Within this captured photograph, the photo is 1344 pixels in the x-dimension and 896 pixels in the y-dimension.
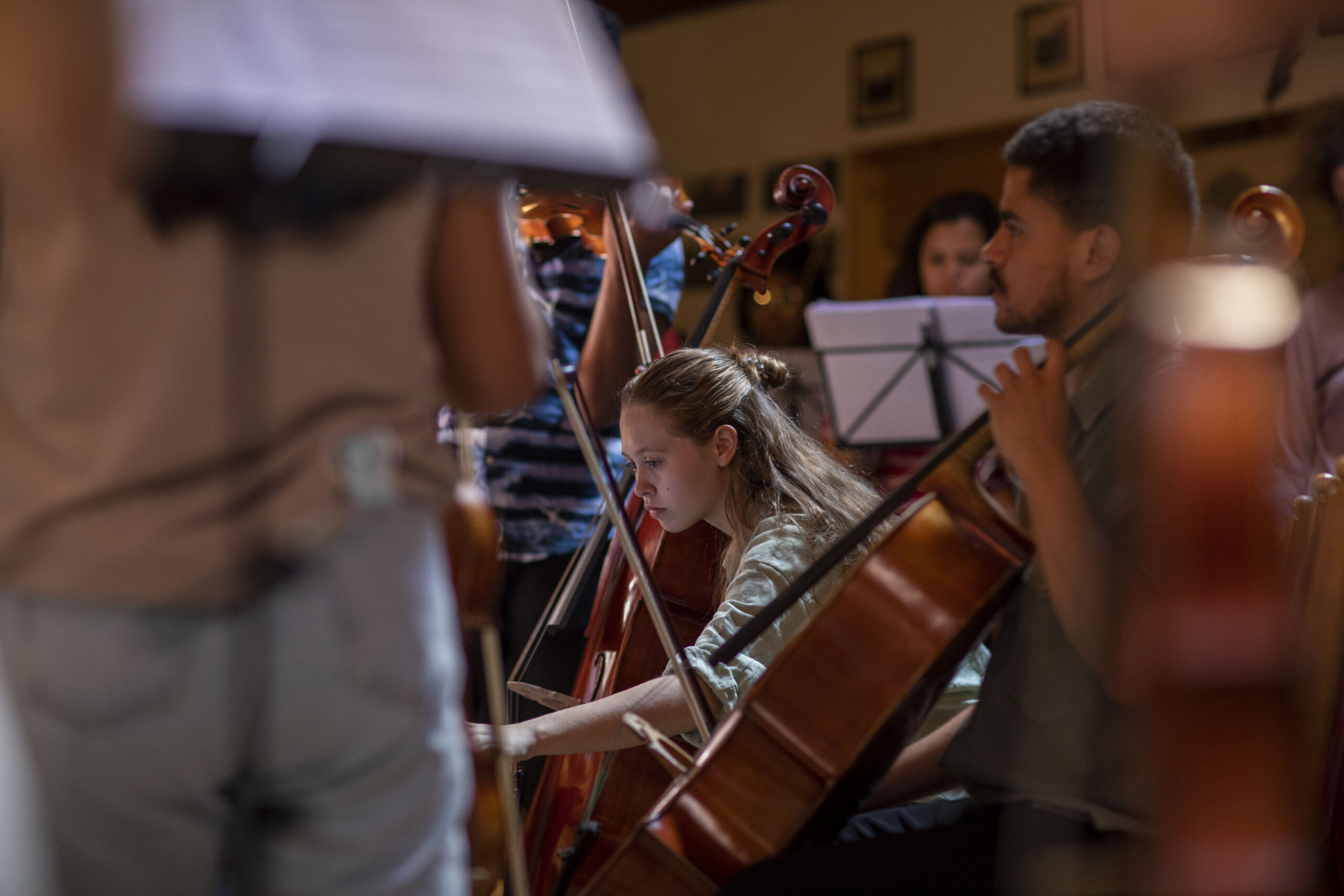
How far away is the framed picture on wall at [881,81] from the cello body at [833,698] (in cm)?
411

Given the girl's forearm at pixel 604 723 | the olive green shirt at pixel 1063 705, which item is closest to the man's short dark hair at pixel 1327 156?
the olive green shirt at pixel 1063 705

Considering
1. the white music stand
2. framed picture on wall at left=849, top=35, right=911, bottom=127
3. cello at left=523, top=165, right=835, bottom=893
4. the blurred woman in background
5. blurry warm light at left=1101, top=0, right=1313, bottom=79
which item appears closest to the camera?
blurry warm light at left=1101, top=0, right=1313, bottom=79

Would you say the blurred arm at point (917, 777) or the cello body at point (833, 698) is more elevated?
the cello body at point (833, 698)

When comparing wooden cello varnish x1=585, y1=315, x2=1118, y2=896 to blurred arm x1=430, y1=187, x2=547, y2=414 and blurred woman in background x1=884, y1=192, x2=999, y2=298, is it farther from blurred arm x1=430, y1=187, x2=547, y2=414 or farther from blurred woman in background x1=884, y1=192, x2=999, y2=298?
blurred woman in background x1=884, y1=192, x2=999, y2=298

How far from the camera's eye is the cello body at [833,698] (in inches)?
44.8

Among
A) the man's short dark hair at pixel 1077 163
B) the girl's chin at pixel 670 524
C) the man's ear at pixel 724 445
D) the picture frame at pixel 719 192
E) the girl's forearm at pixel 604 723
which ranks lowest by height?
the girl's forearm at pixel 604 723

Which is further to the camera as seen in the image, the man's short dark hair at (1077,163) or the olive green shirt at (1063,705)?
the man's short dark hair at (1077,163)

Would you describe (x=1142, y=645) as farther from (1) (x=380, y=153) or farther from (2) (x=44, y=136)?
(2) (x=44, y=136)

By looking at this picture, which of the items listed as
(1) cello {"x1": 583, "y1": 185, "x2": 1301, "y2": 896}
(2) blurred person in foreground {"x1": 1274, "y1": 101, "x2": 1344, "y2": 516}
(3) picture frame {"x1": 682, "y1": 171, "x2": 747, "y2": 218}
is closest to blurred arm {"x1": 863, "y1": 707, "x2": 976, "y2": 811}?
(1) cello {"x1": 583, "y1": 185, "x2": 1301, "y2": 896}

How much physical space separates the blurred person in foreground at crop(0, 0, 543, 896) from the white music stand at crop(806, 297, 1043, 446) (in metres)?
2.00

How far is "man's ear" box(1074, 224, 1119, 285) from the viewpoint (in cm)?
132

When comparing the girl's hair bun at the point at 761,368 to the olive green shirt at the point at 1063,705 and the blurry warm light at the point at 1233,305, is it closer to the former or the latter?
the olive green shirt at the point at 1063,705

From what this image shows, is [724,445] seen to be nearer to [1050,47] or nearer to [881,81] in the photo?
[1050,47]

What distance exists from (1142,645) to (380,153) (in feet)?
2.27
